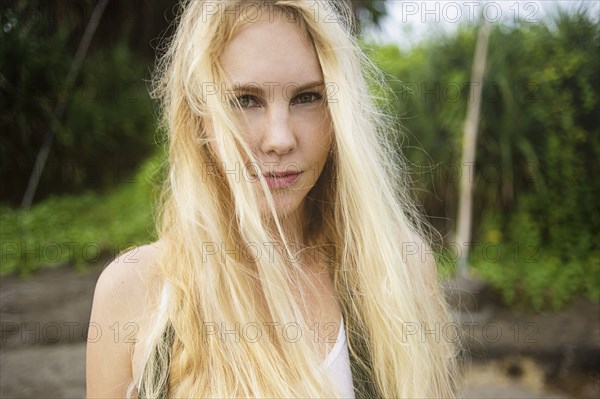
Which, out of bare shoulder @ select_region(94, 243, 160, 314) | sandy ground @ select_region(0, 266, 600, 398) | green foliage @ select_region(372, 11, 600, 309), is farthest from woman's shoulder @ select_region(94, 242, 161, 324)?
green foliage @ select_region(372, 11, 600, 309)

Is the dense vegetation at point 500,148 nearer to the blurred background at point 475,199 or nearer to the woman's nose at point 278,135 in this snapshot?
the blurred background at point 475,199

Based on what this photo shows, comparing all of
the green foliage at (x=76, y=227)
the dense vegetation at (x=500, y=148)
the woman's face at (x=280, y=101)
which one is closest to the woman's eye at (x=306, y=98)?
the woman's face at (x=280, y=101)

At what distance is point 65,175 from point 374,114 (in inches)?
286

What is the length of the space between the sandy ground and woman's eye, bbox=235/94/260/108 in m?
2.46

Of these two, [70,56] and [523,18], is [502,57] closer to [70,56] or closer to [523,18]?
[523,18]

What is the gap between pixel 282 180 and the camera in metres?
1.28

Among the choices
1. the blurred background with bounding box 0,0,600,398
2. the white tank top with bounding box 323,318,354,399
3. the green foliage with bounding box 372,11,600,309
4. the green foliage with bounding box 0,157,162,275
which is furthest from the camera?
the green foliage with bounding box 0,157,162,275

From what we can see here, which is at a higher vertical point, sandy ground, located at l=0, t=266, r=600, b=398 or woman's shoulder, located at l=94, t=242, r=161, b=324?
woman's shoulder, located at l=94, t=242, r=161, b=324

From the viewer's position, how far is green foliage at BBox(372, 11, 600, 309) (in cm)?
488

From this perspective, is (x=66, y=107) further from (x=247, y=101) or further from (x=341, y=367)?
(x=341, y=367)

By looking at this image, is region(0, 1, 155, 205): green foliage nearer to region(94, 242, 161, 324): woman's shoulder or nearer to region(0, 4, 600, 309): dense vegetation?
region(0, 4, 600, 309): dense vegetation

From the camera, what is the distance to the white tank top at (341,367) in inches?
51.9

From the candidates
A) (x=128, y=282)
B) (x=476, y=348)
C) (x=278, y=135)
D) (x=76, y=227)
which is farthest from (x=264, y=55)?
(x=76, y=227)

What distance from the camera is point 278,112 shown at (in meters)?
1.23
